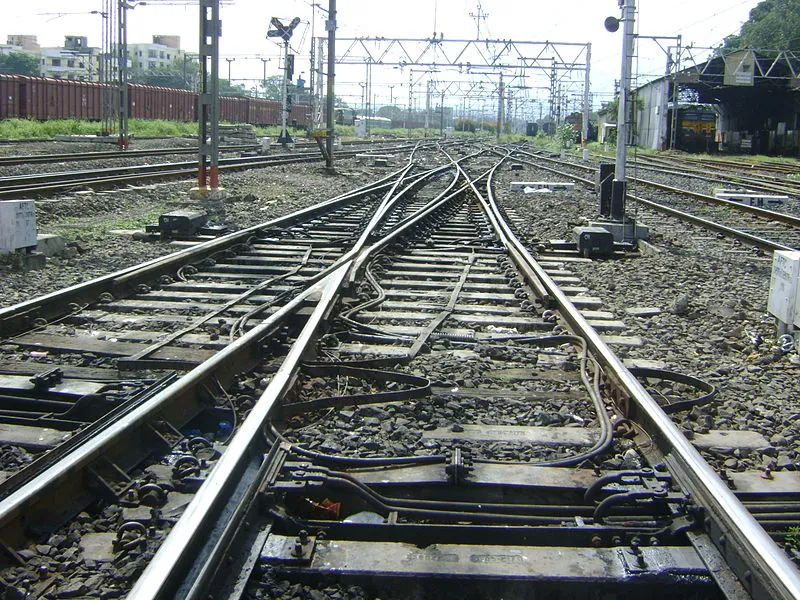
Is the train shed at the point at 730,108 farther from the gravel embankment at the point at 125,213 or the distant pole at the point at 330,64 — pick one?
the gravel embankment at the point at 125,213

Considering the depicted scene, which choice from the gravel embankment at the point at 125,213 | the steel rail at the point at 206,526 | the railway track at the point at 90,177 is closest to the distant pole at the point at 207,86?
the gravel embankment at the point at 125,213

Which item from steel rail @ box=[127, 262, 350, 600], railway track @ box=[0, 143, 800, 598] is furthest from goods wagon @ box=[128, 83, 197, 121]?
steel rail @ box=[127, 262, 350, 600]

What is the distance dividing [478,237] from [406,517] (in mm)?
7696

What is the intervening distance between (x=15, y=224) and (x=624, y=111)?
7.60 m

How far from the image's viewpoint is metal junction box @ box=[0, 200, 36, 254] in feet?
26.2

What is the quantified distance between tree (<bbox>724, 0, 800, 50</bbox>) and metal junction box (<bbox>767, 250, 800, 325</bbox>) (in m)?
72.1

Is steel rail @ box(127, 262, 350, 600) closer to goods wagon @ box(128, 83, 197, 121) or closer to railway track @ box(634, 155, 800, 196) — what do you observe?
railway track @ box(634, 155, 800, 196)

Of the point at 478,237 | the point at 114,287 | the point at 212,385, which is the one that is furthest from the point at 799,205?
the point at 212,385

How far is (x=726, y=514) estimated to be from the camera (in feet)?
9.34

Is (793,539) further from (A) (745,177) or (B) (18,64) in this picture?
(B) (18,64)

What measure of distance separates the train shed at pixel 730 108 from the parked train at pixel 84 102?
27.7 metres

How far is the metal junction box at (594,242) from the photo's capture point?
32.4 feet

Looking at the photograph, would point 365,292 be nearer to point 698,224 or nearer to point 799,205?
point 698,224


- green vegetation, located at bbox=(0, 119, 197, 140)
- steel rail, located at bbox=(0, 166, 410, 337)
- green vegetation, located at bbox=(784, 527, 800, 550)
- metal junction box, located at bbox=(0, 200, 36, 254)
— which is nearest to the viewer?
green vegetation, located at bbox=(784, 527, 800, 550)
